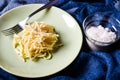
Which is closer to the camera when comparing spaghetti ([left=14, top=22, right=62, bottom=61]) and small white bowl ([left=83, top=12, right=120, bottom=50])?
spaghetti ([left=14, top=22, right=62, bottom=61])

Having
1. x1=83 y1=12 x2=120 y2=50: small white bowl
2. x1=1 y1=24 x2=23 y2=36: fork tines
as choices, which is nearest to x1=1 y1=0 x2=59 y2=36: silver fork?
x1=1 y1=24 x2=23 y2=36: fork tines

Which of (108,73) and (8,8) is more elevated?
(8,8)

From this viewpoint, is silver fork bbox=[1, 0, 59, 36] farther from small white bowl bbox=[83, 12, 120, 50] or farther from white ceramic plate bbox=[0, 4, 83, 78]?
small white bowl bbox=[83, 12, 120, 50]

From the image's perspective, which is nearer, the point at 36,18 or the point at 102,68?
the point at 102,68

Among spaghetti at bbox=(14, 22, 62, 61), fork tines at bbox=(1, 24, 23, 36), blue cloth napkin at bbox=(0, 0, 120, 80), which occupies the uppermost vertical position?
fork tines at bbox=(1, 24, 23, 36)

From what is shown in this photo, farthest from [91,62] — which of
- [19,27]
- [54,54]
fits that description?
[19,27]

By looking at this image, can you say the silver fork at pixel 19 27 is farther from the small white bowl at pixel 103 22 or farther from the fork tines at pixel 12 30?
the small white bowl at pixel 103 22

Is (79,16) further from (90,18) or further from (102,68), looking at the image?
(102,68)

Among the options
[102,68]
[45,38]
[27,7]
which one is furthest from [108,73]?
[27,7]
